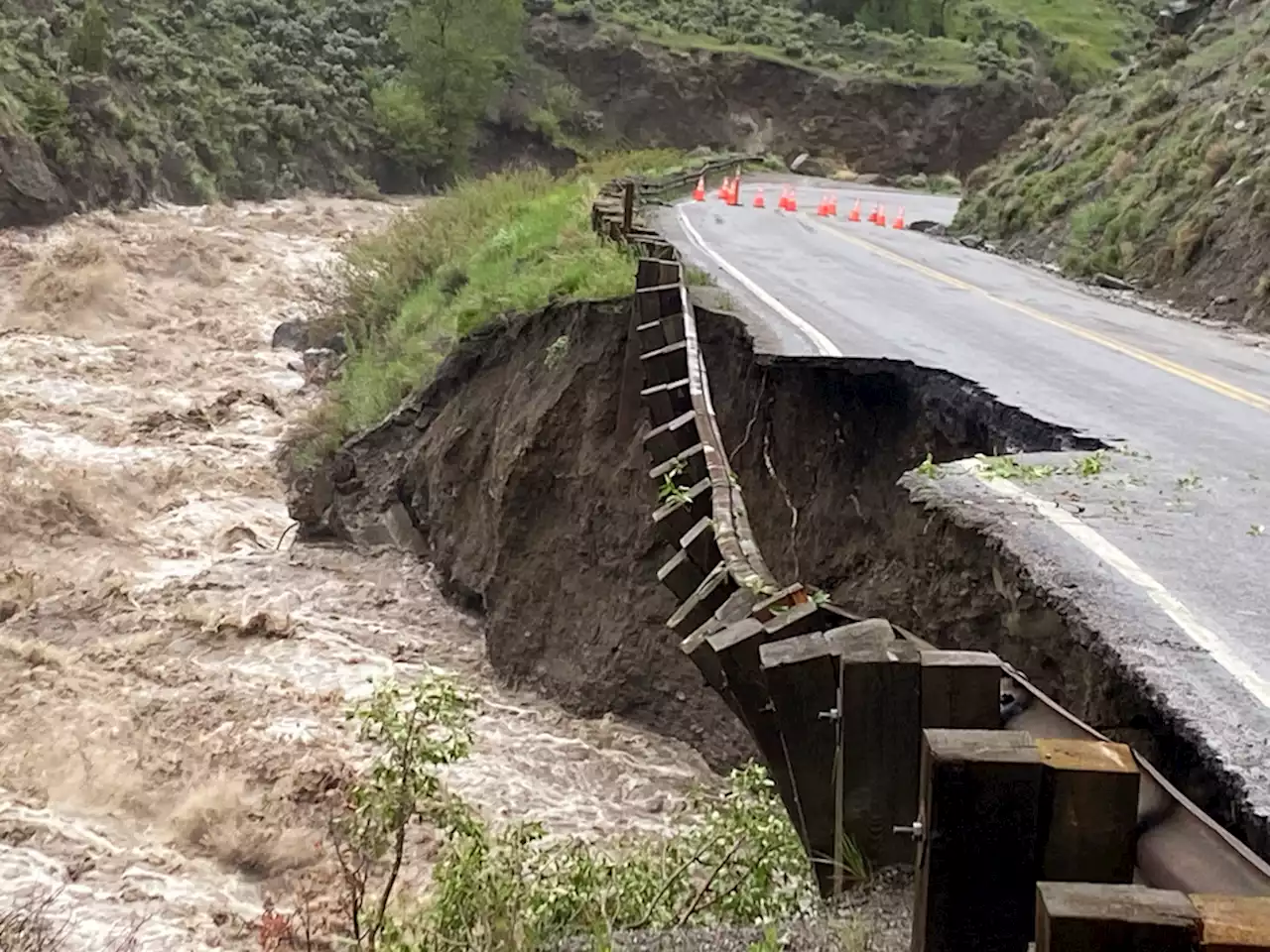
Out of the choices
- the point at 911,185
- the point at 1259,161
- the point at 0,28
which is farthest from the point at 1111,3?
the point at 1259,161

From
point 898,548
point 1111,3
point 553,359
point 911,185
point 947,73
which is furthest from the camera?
point 1111,3

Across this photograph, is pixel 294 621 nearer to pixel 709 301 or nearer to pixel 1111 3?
pixel 709 301

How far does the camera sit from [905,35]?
57.5 m

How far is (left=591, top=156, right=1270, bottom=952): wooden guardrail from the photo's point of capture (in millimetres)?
2551

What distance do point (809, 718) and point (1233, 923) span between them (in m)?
1.40

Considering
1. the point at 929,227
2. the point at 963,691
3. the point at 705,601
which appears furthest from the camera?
the point at 929,227

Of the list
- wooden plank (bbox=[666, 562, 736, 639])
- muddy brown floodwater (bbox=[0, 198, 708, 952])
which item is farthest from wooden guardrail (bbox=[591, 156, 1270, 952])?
muddy brown floodwater (bbox=[0, 198, 708, 952])

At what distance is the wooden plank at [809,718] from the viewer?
137 inches

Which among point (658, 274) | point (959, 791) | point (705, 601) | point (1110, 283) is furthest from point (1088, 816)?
point (1110, 283)

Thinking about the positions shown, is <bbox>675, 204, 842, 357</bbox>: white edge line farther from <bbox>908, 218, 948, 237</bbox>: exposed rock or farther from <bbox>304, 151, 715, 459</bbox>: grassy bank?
<bbox>908, 218, 948, 237</bbox>: exposed rock

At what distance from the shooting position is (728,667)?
396 centimetres

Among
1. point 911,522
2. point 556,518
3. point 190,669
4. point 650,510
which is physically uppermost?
point 911,522

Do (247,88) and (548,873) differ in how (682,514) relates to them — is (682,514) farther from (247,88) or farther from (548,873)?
(247,88)

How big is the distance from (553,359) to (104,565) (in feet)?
20.1
